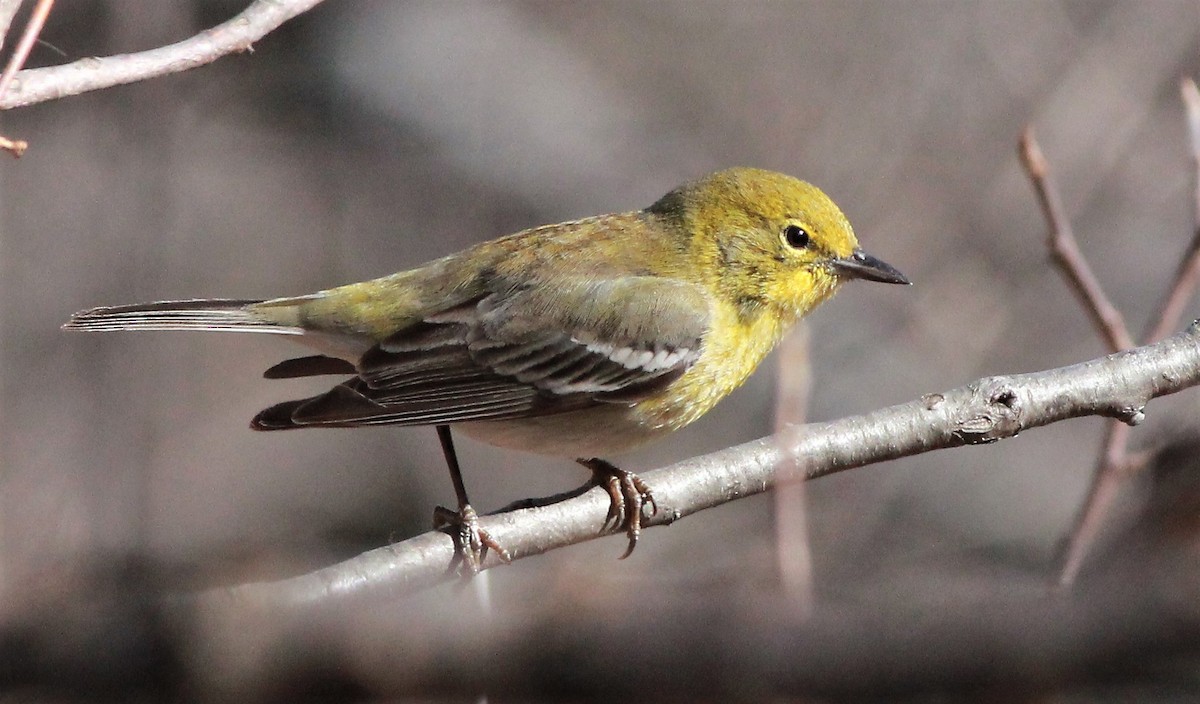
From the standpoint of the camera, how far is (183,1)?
302 inches

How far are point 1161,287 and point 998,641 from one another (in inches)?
322

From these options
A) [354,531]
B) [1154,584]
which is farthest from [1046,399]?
[354,531]

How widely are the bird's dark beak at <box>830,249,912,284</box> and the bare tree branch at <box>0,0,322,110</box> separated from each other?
7.81 feet

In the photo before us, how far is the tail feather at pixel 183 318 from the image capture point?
4.30 metres

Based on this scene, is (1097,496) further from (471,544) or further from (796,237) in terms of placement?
(471,544)

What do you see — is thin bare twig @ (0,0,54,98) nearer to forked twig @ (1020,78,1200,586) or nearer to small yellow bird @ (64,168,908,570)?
small yellow bird @ (64,168,908,570)

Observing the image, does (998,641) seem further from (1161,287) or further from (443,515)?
(1161,287)

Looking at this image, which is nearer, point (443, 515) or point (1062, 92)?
point (443, 515)

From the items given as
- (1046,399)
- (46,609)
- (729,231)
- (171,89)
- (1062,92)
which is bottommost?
(46,609)

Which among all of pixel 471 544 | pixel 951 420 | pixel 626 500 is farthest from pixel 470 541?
pixel 951 420

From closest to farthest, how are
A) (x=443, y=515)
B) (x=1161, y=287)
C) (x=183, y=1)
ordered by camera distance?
(x=443, y=515), (x=183, y=1), (x=1161, y=287)

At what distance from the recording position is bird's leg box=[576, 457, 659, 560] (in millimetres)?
3889

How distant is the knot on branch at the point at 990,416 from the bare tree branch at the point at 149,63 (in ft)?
6.76

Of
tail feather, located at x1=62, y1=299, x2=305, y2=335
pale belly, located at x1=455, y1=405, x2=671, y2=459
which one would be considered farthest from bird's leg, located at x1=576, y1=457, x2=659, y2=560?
tail feather, located at x1=62, y1=299, x2=305, y2=335
